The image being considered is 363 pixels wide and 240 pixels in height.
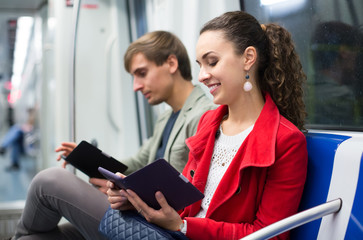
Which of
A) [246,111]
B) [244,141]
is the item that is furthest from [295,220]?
[246,111]

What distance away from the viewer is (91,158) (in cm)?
208

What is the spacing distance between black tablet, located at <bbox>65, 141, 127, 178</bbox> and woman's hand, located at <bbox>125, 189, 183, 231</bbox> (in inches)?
27.8

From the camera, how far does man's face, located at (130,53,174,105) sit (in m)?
2.40

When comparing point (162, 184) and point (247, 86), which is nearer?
point (162, 184)

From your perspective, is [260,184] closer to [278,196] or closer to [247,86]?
[278,196]

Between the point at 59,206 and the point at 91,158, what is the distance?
31 centimetres

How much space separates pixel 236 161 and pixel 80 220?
2.59ft

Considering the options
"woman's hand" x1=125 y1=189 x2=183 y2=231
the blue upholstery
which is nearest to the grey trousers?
"woman's hand" x1=125 y1=189 x2=183 y2=231

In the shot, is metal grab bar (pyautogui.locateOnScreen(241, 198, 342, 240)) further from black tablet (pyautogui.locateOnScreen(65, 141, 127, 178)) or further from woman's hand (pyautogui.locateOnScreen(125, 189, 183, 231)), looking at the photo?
black tablet (pyautogui.locateOnScreen(65, 141, 127, 178))

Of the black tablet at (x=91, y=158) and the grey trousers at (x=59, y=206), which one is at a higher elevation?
the black tablet at (x=91, y=158)

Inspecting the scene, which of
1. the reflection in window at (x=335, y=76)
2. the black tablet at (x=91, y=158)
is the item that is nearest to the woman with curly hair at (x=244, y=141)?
the reflection in window at (x=335, y=76)

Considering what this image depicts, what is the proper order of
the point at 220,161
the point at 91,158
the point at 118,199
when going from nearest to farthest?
the point at 118,199 < the point at 220,161 < the point at 91,158

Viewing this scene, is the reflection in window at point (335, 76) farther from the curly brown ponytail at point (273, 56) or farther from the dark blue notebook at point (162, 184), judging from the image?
the dark blue notebook at point (162, 184)

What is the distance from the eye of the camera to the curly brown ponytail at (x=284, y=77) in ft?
5.01
